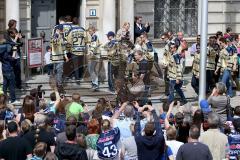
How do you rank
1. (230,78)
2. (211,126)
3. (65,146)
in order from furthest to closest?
1. (230,78)
2. (211,126)
3. (65,146)

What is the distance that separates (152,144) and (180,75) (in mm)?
8570

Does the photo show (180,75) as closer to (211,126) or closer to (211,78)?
(211,78)

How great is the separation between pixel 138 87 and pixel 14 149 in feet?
26.0

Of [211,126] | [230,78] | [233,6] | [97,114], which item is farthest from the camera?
[233,6]

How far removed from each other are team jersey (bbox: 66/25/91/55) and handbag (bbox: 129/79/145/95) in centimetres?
221

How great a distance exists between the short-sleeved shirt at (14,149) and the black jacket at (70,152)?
1.80ft

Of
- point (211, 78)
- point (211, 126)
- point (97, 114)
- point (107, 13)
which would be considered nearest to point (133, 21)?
point (107, 13)

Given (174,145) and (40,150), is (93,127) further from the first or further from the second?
(40,150)

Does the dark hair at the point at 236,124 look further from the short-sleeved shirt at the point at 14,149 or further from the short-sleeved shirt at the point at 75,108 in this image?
the short-sleeved shirt at the point at 14,149

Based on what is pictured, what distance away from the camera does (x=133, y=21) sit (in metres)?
24.4

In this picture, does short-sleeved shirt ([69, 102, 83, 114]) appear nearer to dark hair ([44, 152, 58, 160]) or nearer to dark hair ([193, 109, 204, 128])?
dark hair ([193, 109, 204, 128])

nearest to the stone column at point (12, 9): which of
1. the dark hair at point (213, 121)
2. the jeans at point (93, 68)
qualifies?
the jeans at point (93, 68)

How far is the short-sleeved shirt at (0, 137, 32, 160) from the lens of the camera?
12289 millimetres

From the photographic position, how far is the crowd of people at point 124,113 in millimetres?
12570
